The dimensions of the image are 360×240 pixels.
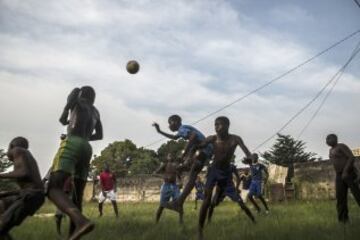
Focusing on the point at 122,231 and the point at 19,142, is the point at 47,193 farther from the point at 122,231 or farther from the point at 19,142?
the point at 122,231

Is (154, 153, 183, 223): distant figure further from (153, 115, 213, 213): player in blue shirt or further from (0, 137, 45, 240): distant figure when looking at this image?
(0, 137, 45, 240): distant figure

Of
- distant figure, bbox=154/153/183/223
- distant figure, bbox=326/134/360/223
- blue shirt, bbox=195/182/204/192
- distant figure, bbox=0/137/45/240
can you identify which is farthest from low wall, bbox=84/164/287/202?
distant figure, bbox=0/137/45/240

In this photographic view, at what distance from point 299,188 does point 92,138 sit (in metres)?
20.7

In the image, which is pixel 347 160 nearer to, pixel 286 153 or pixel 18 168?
pixel 18 168

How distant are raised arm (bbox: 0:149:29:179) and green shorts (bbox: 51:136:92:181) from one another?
20.3 inches

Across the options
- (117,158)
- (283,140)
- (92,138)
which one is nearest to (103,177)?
(92,138)

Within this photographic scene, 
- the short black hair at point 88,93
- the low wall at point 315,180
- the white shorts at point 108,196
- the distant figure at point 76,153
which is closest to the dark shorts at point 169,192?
the white shorts at point 108,196

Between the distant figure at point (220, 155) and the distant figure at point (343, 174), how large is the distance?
320 centimetres

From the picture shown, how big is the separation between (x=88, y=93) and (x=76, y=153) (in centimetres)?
104

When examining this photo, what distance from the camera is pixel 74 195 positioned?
6.00 meters

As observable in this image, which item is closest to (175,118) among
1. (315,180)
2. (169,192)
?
(169,192)

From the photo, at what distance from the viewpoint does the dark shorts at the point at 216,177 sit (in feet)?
24.5

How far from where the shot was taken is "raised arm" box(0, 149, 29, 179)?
18.0 ft

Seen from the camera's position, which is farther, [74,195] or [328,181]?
[328,181]
